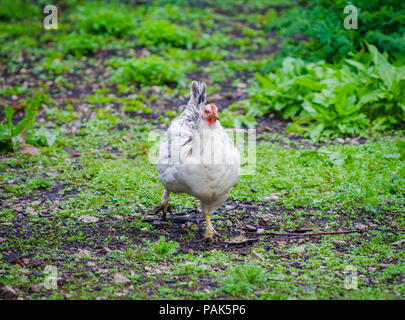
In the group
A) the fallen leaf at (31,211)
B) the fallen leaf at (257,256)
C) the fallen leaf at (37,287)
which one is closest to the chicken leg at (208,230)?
the fallen leaf at (257,256)

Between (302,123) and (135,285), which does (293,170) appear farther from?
(135,285)

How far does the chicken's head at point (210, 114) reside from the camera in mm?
4406

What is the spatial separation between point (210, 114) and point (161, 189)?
2058 mm

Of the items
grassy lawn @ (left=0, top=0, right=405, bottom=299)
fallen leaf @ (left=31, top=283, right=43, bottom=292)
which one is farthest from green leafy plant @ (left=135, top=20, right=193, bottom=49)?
fallen leaf @ (left=31, top=283, right=43, bottom=292)

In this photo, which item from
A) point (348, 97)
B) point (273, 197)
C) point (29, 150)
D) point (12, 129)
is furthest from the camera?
point (348, 97)

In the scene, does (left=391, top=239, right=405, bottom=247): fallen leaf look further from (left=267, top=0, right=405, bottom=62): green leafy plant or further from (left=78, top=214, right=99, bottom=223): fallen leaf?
(left=267, top=0, right=405, bottom=62): green leafy plant

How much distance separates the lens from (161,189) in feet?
20.3

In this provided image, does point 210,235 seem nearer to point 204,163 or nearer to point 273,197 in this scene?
point 204,163

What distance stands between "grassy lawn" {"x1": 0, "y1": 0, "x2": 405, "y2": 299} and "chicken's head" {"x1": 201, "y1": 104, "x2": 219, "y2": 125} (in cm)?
130

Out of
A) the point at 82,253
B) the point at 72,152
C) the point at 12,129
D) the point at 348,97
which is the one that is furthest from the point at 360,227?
the point at 12,129

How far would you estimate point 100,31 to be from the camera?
11.4 metres
